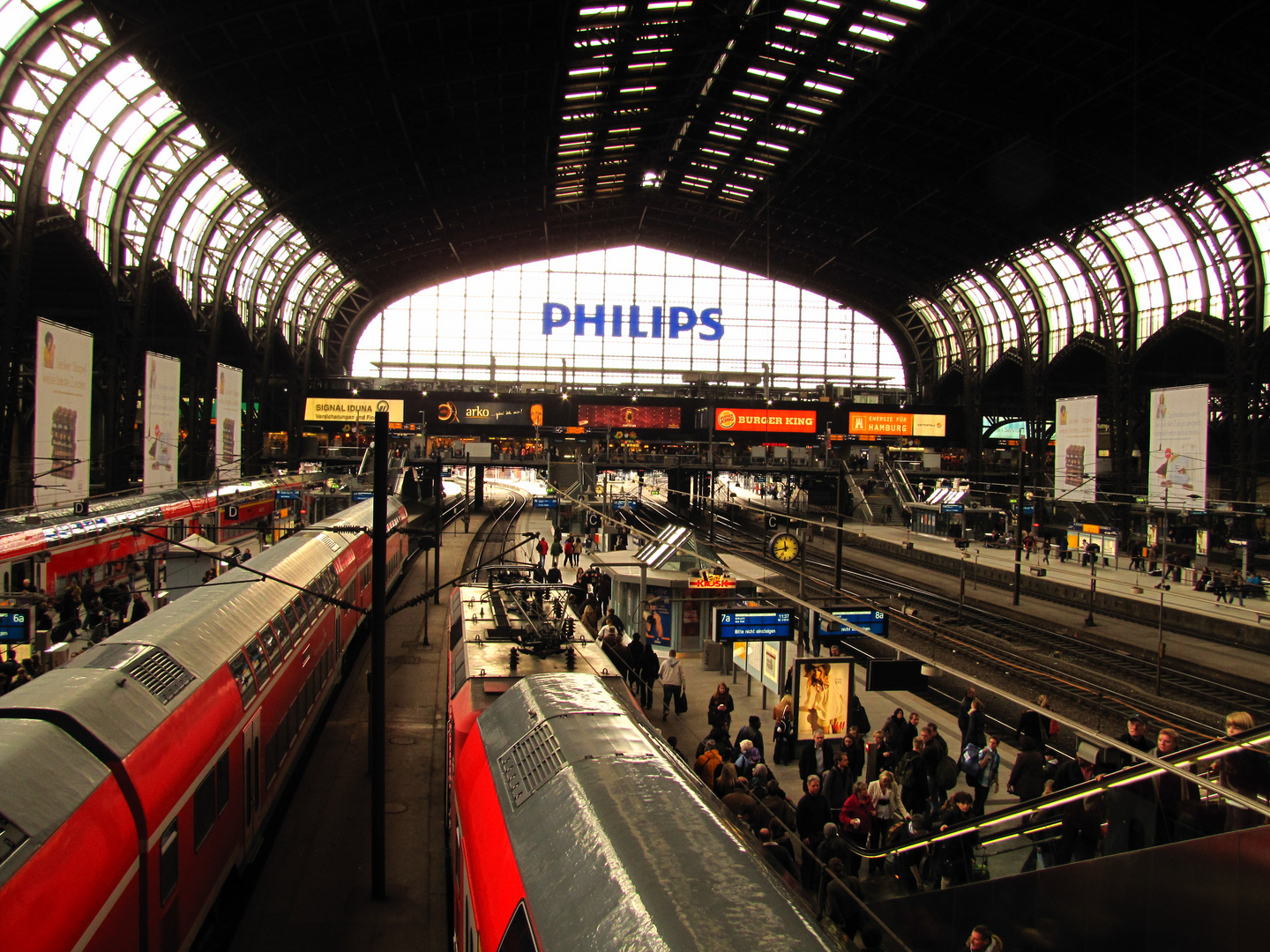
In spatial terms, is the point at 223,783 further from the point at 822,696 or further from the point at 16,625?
the point at 16,625

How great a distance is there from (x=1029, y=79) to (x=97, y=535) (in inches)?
1414

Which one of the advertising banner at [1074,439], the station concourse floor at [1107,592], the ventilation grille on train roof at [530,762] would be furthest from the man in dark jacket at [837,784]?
the advertising banner at [1074,439]

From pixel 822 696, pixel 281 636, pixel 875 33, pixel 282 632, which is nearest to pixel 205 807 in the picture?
pixel 281 636

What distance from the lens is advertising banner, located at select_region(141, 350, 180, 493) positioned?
82.1ft

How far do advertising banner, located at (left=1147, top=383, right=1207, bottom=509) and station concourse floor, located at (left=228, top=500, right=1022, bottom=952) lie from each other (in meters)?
14.8

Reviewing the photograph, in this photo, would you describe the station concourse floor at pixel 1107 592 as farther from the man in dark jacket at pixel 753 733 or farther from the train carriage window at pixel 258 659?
the train carriage window at pixel 258 659

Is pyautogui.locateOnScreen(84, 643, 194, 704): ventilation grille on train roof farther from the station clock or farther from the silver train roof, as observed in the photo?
the station clock

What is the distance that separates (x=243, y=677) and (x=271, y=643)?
56.6 inches

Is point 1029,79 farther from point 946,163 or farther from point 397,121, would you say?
point 397,121

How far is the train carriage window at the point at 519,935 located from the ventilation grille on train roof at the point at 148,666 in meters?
4.00

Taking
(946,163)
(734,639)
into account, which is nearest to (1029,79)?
(946,163)

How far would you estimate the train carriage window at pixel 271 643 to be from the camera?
32.5 feet

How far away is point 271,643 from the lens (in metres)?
10.2

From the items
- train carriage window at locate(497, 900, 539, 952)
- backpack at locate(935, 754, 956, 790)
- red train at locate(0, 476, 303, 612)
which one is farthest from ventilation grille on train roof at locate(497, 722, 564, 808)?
red train at locate(0, 476, 303, 612)
